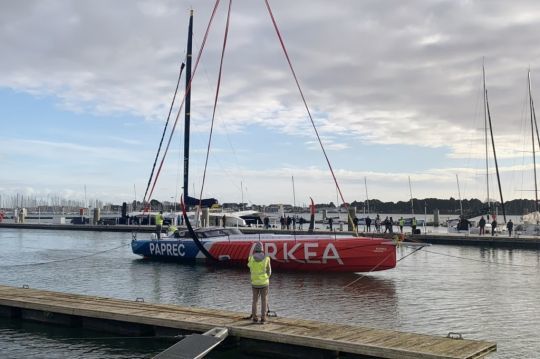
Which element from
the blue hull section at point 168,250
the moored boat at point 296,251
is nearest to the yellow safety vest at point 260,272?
the moored boat at point 296,251

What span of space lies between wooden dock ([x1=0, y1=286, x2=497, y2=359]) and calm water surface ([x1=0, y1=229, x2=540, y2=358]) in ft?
1.53

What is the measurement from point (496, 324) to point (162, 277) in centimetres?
1359

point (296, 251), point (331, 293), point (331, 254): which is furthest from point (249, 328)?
point (296, 251)

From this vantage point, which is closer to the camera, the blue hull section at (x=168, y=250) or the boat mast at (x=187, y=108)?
the blue hull section at (x=168, y=250)

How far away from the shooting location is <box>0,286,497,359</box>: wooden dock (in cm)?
1027

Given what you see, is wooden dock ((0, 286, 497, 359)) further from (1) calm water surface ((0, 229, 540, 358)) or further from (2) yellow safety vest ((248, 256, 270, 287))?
(2) yellow safety vest ((248, 256, 270, 287))

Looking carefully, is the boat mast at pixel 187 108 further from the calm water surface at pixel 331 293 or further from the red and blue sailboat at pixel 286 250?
→ the calm water surface at pixel 331 293

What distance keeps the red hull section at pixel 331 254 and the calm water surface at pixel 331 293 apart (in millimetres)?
513

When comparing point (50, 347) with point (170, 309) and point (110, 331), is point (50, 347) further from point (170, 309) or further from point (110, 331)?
point (170, 309)

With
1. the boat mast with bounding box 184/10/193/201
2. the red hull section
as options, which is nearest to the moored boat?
the red hull section

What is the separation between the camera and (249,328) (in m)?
11.8

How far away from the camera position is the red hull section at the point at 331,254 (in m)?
22.7

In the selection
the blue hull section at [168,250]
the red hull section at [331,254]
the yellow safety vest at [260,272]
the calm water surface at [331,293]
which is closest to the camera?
the yellow safety vest at [260,272]

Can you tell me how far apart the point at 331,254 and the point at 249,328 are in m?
11.8
